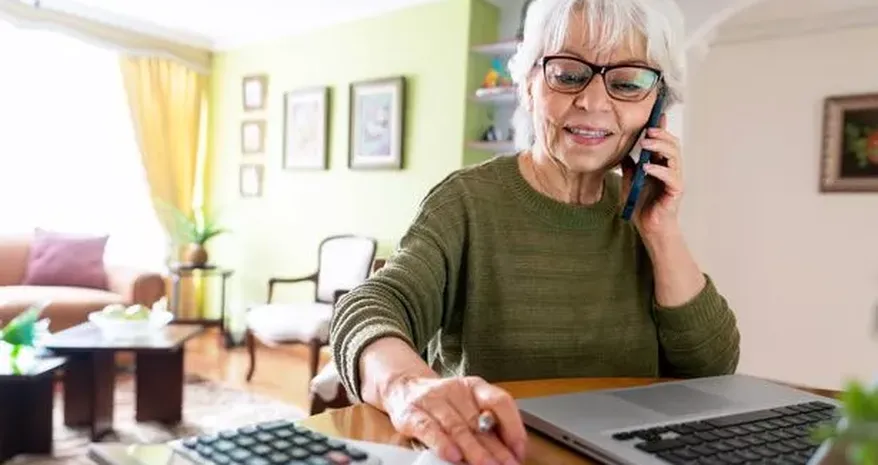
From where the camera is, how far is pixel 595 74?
3.08 ft

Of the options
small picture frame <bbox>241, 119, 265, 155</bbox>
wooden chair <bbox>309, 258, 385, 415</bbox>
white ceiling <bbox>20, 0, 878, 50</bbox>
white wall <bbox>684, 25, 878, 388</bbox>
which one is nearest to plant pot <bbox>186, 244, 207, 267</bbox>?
small picture frame <bbox>241, 119, 265, 155</bbox>

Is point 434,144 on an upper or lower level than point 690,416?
upper

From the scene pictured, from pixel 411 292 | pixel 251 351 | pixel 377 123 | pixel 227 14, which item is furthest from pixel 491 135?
pixel 411 292

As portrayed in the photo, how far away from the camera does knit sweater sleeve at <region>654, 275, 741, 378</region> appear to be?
3.21 ft

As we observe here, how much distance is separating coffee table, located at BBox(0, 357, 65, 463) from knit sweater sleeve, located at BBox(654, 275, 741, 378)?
2.22 meters

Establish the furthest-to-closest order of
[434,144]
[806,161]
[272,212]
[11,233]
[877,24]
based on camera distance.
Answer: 1. [272,212]
2. [11,233]
3. [434,144]
4. [806,161]
5. [877,24]

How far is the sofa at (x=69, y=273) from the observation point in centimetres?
389

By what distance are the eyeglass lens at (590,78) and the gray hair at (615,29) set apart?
0.10 ft

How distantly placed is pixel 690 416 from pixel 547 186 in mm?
473

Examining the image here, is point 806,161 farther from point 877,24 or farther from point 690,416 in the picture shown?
point 690,416

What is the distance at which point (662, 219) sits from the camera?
100 cm

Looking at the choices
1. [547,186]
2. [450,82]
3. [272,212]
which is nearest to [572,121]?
[547,186]

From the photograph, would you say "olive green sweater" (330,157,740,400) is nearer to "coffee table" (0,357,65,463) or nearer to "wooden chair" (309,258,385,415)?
"wooden chair" (309,258,385,415)

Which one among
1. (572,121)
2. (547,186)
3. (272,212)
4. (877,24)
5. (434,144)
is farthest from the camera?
(272,212)
